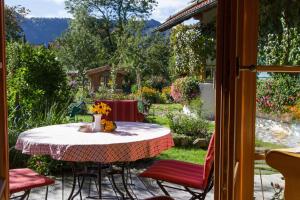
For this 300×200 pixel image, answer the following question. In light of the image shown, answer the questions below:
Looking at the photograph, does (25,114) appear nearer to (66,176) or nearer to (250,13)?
(66,176)

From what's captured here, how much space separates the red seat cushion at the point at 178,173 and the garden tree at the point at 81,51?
1594cm

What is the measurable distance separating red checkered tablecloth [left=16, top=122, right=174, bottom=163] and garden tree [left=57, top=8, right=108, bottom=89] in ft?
51.7

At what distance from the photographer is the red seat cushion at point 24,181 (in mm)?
2479

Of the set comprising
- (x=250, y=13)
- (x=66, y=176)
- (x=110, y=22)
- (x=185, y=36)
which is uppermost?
(x=110, y=22)

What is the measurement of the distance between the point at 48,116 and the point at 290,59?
3965 millimetres

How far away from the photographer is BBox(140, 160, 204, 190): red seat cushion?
2734mm

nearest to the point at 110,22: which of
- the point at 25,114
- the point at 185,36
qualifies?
the point at 185,36

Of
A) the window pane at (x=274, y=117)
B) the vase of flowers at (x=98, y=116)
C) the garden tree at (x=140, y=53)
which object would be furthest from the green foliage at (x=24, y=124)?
the garden tree at (x=140, y=53)

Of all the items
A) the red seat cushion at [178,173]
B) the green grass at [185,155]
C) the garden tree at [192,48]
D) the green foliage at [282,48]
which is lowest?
the green grass at [185,155]

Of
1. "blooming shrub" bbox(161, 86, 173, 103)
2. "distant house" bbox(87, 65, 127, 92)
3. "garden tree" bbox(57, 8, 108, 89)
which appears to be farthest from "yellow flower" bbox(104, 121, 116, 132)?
"garden tree" bbox(57, 8, 108, 89)

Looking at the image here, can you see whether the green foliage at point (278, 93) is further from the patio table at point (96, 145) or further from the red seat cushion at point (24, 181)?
the red seat cushion at point (24, 181)

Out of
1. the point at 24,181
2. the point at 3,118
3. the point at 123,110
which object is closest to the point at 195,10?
the point at 123,110

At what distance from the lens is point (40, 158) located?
4688 mm

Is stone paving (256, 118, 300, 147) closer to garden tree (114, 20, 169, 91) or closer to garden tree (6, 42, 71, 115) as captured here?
garden tree (6, 42, 71, 115)
